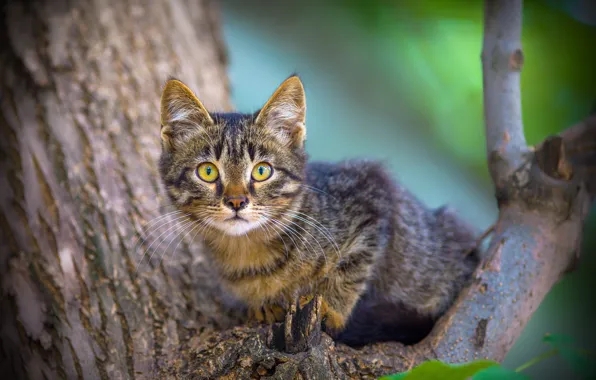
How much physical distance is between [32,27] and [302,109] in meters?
1.96

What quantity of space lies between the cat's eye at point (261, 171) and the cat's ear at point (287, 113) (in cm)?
22

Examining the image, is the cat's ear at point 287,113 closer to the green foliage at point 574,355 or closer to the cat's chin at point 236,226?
the cat's chin at point 236,226

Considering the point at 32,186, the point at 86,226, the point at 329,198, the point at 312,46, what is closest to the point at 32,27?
the point at 32,186

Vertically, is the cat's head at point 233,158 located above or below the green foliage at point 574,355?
above

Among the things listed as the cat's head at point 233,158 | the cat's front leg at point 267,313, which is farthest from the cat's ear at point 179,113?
the cat's front leg at point 267,313

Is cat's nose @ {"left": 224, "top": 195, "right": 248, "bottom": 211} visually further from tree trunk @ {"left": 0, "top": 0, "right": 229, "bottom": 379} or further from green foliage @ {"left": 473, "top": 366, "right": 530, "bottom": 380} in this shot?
green foliage @ {"left": 473, "top": 366, "right": 530, "bottom": 380}

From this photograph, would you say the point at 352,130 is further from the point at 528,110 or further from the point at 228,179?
the point at 228,179

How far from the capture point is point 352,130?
19.0 ft

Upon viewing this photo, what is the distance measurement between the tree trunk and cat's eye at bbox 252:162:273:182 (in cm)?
76

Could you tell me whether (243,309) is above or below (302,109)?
below

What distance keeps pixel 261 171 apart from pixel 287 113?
13.7 inches

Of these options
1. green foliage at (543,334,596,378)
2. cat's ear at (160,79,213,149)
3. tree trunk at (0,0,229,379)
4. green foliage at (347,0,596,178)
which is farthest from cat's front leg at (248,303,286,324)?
green foliage at (347,0,596,178)

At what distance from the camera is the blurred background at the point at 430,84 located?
3.20m

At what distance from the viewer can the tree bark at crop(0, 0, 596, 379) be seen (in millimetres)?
2170
